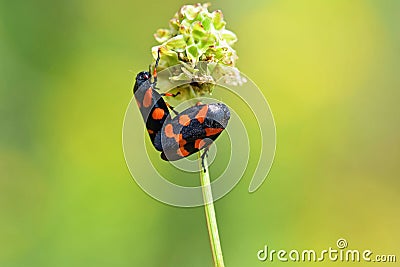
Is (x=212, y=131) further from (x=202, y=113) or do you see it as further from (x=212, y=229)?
(x=212, y=229)

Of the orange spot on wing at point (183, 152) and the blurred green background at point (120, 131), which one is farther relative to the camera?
the blurred green background at point (120, 131)

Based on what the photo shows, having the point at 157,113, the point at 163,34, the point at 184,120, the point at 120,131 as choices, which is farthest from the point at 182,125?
the point at 120,131

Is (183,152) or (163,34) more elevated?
(163,34)

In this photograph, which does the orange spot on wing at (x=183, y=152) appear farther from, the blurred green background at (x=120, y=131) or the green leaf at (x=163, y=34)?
the blurred green background at (x=120, y=131)

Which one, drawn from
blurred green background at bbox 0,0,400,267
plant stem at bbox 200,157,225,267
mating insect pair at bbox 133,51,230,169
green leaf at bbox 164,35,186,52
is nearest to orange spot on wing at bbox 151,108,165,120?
mating insect pair at bbox 133,51,230,169

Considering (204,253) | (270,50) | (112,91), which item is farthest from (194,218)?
(270,50)

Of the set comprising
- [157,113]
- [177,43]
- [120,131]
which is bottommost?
[157,113]

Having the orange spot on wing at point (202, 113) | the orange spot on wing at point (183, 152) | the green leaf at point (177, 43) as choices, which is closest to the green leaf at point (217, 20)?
the green leaf at point (177, 43)
